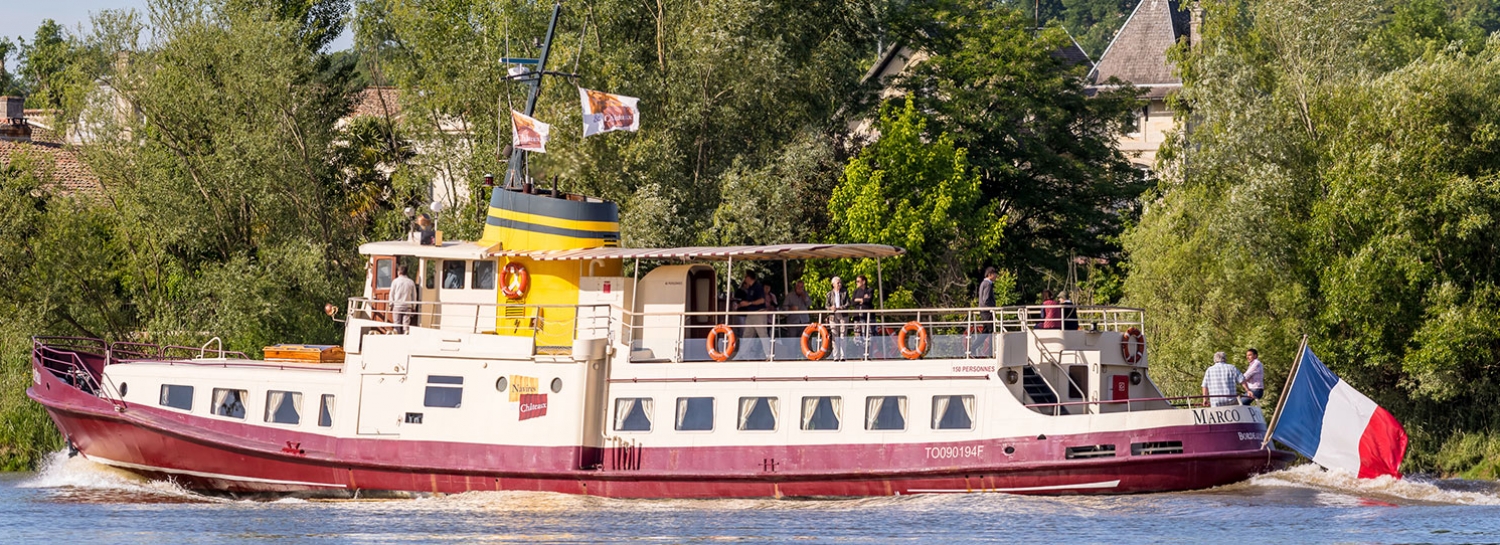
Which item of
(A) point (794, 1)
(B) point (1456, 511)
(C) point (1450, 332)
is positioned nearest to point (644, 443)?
(B) point (1456, 511)

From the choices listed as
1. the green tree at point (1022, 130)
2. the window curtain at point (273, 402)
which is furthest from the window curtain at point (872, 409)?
the green tree at point (1022, 130)

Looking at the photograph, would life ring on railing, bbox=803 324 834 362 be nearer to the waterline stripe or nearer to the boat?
the boat

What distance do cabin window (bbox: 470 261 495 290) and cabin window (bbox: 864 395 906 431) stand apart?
592cm

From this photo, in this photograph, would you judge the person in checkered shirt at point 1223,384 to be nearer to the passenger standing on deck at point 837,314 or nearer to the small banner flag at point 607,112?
the passenger standing on deck at point 837,314

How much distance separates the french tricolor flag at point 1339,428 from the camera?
25.9m

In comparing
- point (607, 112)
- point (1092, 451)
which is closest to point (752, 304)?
point (607, 112)

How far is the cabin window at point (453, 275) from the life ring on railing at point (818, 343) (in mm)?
5413

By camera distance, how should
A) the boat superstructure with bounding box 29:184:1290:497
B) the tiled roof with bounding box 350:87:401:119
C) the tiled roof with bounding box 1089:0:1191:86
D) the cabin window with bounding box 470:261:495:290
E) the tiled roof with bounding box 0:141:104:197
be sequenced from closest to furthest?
the boat superstructure with bounding box 29:184:1290:497
the cabin window with bounding box 470:261:495:290
the tiled roof with bounding box 0:141:104:197
the tiled roof with bounding box 350:87:401:119
the tiled roof with bounding box 1089:0:1191:86

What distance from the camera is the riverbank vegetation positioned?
108 ft

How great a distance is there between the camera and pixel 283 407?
27516mm

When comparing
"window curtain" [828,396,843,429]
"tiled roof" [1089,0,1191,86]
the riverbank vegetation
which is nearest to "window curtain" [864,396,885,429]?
"window curtain" [828,396,843,429]

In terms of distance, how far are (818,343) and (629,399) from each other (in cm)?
270

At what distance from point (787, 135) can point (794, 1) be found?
2813 millimetres

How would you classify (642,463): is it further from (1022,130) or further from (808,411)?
(1022,130)
